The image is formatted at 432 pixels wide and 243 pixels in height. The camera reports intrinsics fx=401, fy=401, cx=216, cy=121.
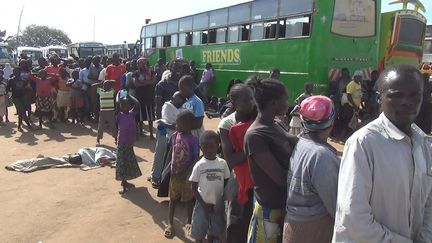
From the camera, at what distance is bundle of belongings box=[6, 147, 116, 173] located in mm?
6707

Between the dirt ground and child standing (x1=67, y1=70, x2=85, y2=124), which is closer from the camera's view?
the dirt ground

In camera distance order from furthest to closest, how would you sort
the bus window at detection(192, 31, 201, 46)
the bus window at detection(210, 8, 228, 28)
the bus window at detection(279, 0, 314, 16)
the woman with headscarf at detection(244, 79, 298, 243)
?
the bus window at detection(192, 31, 201, 46) → the bus window at detection(210, 8, 228, 28) → the bus window at detection(279, 0, 314, 16) → the woman with headscarf at detection(244, 79, 298, 243)

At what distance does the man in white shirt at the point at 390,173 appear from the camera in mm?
1637

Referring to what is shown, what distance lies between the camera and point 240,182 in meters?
2.84

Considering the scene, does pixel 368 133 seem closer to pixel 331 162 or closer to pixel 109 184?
pixel 331 162

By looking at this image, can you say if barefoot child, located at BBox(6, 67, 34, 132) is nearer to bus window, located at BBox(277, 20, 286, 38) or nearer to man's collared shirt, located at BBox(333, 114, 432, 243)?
bus window, located at BBox(277, 20, 286, 38)

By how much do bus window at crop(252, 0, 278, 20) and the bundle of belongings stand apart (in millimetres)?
5373

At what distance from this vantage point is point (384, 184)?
64.5 inches

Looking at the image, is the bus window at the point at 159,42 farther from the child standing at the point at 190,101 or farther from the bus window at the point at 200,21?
the child standing at the point at 190,101

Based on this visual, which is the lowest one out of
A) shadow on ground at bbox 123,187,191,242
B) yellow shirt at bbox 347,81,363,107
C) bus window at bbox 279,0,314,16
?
shadow on ground at bbox 123,187,191,242

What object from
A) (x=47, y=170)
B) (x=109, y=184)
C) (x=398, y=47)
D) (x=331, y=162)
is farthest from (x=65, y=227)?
(x=398, y=47)

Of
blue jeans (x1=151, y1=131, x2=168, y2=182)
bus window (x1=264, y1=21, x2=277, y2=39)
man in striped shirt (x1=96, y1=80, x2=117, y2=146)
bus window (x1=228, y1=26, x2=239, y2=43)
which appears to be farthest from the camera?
bus window (x1=228, y1=26, x2=239, y2=43)

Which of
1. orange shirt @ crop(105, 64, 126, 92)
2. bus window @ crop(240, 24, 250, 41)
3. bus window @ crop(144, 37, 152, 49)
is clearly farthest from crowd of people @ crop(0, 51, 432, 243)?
bus window @ crop(144, 37, 152, 49)

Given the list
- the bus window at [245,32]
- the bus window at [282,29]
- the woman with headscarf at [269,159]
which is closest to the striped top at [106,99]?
the bus window at [282,29]
